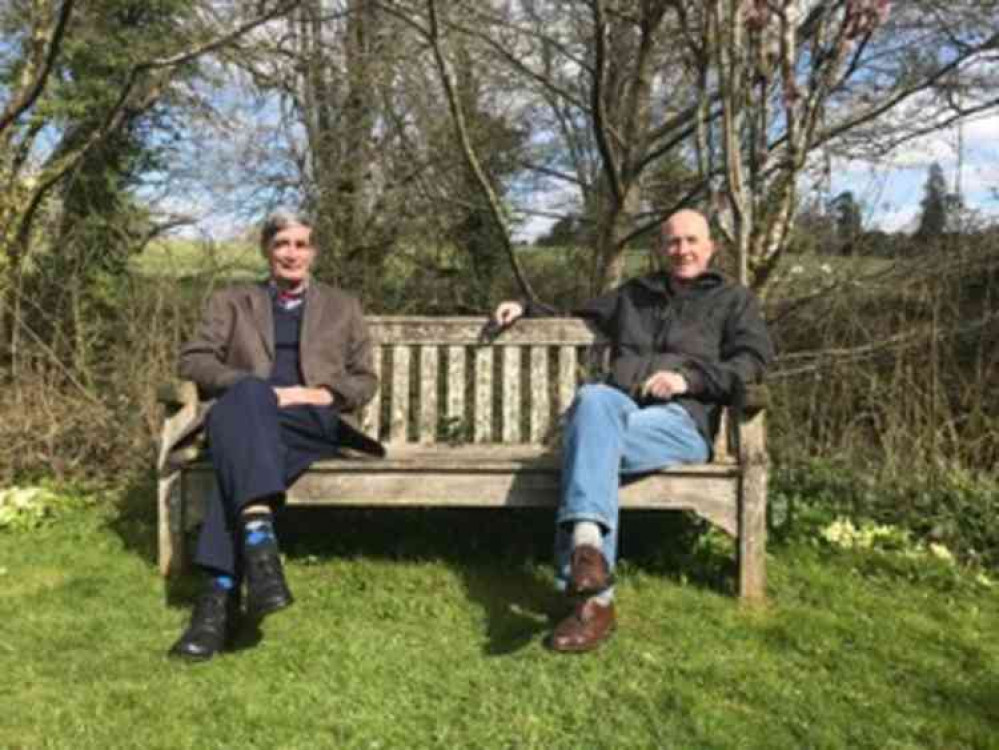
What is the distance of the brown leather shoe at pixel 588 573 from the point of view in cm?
314

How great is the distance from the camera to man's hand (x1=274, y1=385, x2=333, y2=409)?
392 cm

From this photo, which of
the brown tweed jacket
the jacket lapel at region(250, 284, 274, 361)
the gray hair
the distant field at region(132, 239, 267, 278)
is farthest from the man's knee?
the distant field at region(132, 239, 267, 278)

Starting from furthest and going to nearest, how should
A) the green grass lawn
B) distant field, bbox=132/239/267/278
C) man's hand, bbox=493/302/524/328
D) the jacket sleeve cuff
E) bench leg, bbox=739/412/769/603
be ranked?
distant field, bbox=132/239/267/278 < man's hand, bbox=493/302/524/328 < the jacket sleeve cuff < bench leg, bbox=739/412/769/603 < the green grass lawn

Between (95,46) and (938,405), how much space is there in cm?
705

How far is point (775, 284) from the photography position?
21.1 ft

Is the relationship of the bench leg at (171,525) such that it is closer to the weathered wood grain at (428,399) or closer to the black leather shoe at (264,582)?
the black leather shoe at (264,582)

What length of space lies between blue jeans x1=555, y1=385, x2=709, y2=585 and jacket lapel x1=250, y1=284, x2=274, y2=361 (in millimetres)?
1406

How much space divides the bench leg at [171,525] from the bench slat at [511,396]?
159 cm

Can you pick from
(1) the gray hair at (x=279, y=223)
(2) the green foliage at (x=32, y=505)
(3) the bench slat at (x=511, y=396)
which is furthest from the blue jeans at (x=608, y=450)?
(2) the green foliage at (x=32, y=505)

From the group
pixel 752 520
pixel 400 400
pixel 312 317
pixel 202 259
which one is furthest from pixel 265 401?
pixel 202 259

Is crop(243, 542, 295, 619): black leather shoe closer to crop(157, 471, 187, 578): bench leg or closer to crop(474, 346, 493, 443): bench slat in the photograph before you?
crop(157, 471, 187, 578): bench leg

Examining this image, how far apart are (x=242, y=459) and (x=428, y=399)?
4.84 ft

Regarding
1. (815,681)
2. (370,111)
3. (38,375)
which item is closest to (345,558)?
(815,681)

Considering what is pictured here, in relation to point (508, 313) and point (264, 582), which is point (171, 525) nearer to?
point (264, 582)
